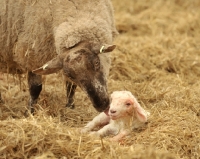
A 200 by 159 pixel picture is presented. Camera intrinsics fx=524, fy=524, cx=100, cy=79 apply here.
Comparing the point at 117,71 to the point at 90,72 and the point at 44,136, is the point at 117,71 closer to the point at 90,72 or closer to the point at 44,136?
the point at 90,72

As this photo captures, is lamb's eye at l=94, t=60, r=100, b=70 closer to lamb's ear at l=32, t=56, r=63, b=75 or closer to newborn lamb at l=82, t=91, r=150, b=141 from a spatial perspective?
lamb's ear at l=32, t=56, r=63, b=75

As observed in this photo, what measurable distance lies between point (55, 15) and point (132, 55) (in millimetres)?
2784

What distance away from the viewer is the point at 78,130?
5.21 meters

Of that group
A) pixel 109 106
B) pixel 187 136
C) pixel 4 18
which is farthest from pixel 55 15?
pixel 187 136

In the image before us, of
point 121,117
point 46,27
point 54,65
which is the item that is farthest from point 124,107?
point 46,27

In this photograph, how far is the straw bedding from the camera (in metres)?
4.49

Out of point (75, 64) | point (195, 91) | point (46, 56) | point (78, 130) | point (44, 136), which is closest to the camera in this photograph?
point (44, 136)

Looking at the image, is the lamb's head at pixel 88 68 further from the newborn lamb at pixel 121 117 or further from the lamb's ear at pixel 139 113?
the lamb's ear at pixel 139 113

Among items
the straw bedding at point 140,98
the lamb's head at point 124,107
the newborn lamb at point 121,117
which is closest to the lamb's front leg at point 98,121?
the newborn lamb at point 121,117

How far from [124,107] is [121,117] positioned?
15 centimetres

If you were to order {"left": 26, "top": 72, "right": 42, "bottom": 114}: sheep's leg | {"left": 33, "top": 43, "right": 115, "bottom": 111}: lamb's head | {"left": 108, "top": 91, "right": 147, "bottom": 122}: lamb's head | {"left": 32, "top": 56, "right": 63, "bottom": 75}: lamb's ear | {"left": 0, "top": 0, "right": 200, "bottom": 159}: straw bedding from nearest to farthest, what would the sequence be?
{"left": 0, "top": 0, "right": 200, "bottom": 159}: straw bedding
{"left": 33, "top": 43, "right": 115, "bottom": 111}: lamb's head
{"left": 32, "top": 56, "right": 63, "bottom": 75}: lamb's ear
{"left": 108, "top": 91, "right": 147, "bottom": 122}: lamb's head
{"left": 26, "top": 72, "right": 42, "bottom": 114}: sheep's leg

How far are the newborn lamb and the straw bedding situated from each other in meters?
0.10

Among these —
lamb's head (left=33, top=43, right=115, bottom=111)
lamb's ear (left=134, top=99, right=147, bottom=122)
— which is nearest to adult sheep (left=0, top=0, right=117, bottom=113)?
lamb's head (left=33, top=43, right=115, bottom=111)

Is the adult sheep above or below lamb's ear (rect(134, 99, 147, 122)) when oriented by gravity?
above
